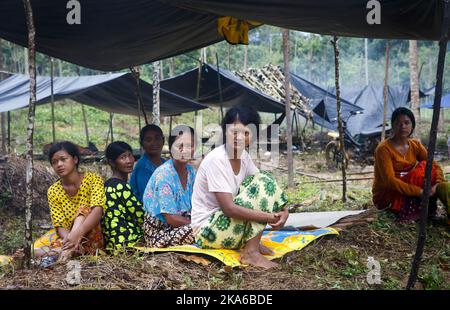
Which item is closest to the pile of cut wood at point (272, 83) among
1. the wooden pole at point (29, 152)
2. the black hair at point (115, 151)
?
the black hair at point (115, 151)

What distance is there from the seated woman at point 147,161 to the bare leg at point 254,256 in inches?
55.4

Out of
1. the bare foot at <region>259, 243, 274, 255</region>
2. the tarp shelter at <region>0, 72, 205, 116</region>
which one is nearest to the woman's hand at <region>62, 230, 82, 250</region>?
the bare foot at <region>259, 243, 274, 255</region>

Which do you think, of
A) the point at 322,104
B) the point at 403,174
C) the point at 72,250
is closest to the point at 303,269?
the point at 72,250

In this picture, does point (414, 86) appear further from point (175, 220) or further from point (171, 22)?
point (175, 220)

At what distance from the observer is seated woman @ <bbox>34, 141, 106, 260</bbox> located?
320 centimetres

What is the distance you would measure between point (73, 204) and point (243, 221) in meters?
1.22

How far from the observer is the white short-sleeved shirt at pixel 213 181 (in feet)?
9.82

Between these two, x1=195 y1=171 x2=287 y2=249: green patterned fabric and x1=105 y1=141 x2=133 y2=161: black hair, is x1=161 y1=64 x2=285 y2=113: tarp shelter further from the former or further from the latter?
x1=195 y1=171 x2=287 y2=249: green patterned fabric

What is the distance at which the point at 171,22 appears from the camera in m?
4.43

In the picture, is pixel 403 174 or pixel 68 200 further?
pixel 403 174

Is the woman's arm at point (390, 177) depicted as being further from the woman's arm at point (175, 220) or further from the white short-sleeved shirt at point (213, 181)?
the woman's arm at point (175, 220)

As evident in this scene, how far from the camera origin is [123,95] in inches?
302

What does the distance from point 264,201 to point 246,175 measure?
283mm
